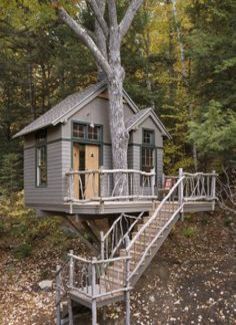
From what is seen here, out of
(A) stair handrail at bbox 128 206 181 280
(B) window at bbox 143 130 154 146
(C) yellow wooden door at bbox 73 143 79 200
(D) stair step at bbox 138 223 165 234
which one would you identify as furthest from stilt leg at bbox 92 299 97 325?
(B) window at bbox 143 130 154 146

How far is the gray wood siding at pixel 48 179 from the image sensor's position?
11453mm

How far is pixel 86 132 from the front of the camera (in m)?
12.3

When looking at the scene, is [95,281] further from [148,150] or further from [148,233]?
[148,150]

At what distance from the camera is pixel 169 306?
1050 cm

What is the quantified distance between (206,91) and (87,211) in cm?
745

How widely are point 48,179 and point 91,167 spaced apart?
61.6 inches

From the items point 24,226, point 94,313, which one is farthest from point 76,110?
point 24,226

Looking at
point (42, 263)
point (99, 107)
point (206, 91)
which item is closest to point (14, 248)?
point (42, 263)

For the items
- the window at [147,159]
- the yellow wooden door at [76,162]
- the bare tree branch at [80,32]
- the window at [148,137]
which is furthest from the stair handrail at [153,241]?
the bare tree branch at [80,32]

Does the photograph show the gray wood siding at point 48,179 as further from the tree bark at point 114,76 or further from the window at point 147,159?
the window at point 147,159

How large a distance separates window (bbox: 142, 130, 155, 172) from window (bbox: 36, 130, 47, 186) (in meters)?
3.71

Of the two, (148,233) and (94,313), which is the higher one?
(148,233)

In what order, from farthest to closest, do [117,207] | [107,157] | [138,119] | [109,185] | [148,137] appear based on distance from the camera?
1. [148,137]
2. [138,119]
3. [107,157]
4. [109,185]
5. [117,207]

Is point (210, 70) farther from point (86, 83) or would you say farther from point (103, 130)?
point (86, 83)
